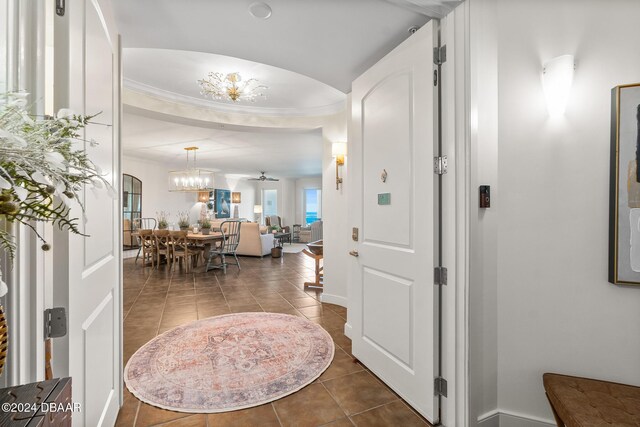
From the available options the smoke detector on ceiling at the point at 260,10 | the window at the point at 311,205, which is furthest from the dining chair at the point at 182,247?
the window at the point at 311,205

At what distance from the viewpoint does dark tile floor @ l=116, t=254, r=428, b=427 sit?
1.75 m

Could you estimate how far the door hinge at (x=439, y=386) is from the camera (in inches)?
65.1

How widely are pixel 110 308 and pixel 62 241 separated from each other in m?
0.73

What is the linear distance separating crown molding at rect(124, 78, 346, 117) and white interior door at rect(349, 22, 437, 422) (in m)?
2.10

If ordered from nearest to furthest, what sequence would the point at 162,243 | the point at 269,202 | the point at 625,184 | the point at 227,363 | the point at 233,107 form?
the point at 625,184 → the point at 227,363 → the point at 233,107 → the point at 162,243 → the point at 269,202

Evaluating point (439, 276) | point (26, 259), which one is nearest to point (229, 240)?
point (439, 276)

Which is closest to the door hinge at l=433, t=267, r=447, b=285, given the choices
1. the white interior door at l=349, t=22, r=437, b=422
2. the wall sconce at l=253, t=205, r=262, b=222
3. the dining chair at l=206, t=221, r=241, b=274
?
the white interior door at l=349, t=22, r=437, b=422

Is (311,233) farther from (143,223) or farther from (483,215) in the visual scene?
(483,215)

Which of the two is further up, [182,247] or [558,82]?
[558,82]

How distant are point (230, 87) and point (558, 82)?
10.8ft

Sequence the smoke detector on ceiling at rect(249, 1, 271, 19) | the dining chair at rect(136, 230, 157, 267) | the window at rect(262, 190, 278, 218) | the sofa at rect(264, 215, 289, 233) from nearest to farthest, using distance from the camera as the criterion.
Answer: the smoke detector on ceiling at rect(249, 1, 271, 19), the dining chair at rect(136, 230, 157, 267), the sofa at rect(264, 215, 289, 233), the window at rect(262, 190, 278, 218)

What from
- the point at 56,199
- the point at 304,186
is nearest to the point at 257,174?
the point at 304,186

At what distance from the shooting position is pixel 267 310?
3.61 m

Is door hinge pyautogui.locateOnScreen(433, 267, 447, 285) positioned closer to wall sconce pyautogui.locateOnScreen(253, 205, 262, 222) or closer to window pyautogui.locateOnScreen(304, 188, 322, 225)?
window pyautogui.locateOnScreen(304, 188, 322, 225)
